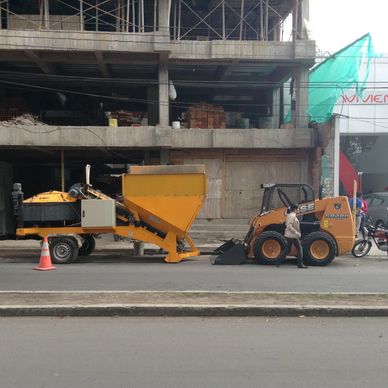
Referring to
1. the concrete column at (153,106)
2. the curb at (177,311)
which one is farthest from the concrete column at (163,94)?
the curb at (177,311)

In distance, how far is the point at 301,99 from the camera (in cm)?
2008

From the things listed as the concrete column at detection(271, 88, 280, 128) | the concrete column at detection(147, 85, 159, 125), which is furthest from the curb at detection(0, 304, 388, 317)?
the concrete column at detection(271, 88, 280, 128)

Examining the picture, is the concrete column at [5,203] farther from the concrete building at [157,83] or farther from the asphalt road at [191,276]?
the asphalt road at [191,276]

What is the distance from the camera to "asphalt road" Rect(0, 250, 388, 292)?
8797 mm

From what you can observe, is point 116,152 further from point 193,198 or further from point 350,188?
point 350,188

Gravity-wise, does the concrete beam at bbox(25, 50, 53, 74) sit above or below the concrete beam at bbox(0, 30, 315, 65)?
below

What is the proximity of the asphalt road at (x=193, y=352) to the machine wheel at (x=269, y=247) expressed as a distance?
5.72 meters

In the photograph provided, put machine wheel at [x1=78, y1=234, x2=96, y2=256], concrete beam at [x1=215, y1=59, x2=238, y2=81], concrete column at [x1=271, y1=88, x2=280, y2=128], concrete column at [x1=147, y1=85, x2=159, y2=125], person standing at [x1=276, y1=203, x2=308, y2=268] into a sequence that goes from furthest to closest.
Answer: concrete column at [x1=271, y1=88, x2=280, y2=128]
concrete column at [x1=147, y1=85, x2=159, y2=125]
concrete beam at [x1=215, y1=59, x2=238, y2=81]
machine wheel at [x1=78, y1=234, x2=96, y2=256]
person standing at [x1=276, y1=203, x2=308, y2=268]

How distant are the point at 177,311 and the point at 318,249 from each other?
671 cm

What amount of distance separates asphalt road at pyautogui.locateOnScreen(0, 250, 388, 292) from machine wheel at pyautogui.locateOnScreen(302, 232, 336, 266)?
29cm

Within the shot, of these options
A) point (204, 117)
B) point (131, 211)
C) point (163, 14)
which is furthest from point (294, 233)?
point (163, 14)

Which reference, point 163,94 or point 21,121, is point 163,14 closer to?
point 163,94

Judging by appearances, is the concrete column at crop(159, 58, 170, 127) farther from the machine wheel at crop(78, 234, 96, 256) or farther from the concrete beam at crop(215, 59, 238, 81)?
the machine wheel at crop(78, 234, 96, 256)

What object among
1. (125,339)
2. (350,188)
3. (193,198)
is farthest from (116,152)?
(125,339)
